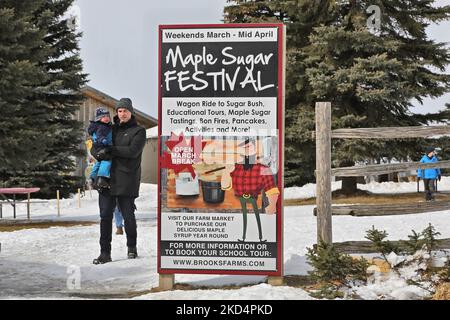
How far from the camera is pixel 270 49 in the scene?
275 inches

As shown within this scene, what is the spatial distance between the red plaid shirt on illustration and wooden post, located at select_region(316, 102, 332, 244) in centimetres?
86

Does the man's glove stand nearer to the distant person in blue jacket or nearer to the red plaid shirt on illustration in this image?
the red plaid shirt on illustration

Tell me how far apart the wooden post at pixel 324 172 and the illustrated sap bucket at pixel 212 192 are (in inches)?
49.6

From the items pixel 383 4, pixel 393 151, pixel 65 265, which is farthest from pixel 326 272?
pixel 383 4

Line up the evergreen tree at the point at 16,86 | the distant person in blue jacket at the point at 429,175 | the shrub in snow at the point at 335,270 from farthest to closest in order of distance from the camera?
the distant person in blue jacket at the point at 429,175 < the evergreen tree at the point at 16,86 < the shrub in snow at the point at 335,270

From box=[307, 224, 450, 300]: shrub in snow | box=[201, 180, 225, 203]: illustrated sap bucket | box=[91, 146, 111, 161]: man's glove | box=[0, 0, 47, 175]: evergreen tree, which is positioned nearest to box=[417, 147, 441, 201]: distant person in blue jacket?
box=[0, 0, 47, 175]: evergreen tree

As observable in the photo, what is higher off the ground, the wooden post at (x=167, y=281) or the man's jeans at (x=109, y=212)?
the man's jeans at (x=109, y=212)

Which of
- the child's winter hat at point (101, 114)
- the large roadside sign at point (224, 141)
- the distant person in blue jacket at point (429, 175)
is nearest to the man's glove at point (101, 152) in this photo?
the child's winter hat at point (101, 114)

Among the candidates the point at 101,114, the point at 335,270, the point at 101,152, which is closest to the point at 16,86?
the point at 101,114

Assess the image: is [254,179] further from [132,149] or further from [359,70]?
[359,70]

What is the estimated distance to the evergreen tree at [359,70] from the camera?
2308 centimetres

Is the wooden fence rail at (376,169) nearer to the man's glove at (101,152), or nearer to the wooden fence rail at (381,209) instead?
the wooden fence rail at (381,209)

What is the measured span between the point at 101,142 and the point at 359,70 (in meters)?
15.9
